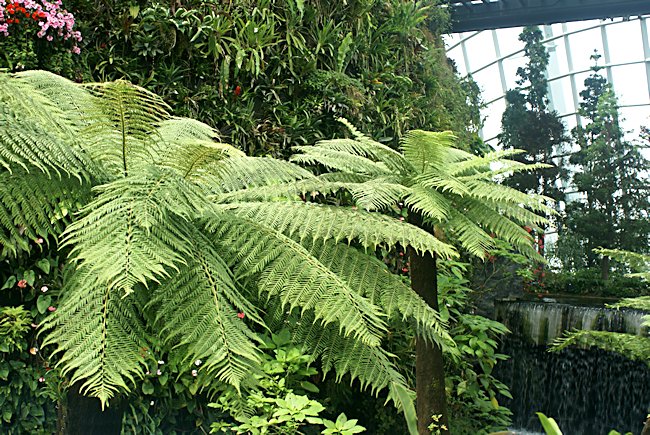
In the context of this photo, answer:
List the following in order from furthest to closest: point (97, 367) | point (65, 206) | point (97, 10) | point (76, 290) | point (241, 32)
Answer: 1. point (241, 32)
2. point (97, 10)
3. point (65, 206)
4. point (76, 290)
5. point (97, 367)

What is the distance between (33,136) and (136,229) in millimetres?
336

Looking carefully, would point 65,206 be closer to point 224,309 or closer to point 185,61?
point 224,309

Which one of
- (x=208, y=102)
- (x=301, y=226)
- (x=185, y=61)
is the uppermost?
(x=185, y=61)

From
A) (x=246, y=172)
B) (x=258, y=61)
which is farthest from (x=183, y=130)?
(x=258, y=61)

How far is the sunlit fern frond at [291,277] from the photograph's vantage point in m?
1.30

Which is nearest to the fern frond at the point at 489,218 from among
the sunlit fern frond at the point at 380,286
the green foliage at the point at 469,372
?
the sunlit fern frond at the point at 380,286

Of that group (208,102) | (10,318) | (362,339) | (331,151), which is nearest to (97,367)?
(362,339)

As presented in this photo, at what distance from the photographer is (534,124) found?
12156 millimetres

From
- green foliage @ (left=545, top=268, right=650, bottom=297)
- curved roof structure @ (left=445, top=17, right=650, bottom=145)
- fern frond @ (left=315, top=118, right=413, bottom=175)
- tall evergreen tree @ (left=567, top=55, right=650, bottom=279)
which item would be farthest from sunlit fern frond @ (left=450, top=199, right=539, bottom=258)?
curved roof structure @ (left=445, top=17, right=650, bottom=145)

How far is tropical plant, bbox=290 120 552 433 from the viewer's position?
2.25 m

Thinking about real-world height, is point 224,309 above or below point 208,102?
below

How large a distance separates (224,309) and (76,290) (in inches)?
11.3

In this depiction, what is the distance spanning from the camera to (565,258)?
35.4ft

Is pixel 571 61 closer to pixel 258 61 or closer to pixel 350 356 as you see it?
pixel 258 61
